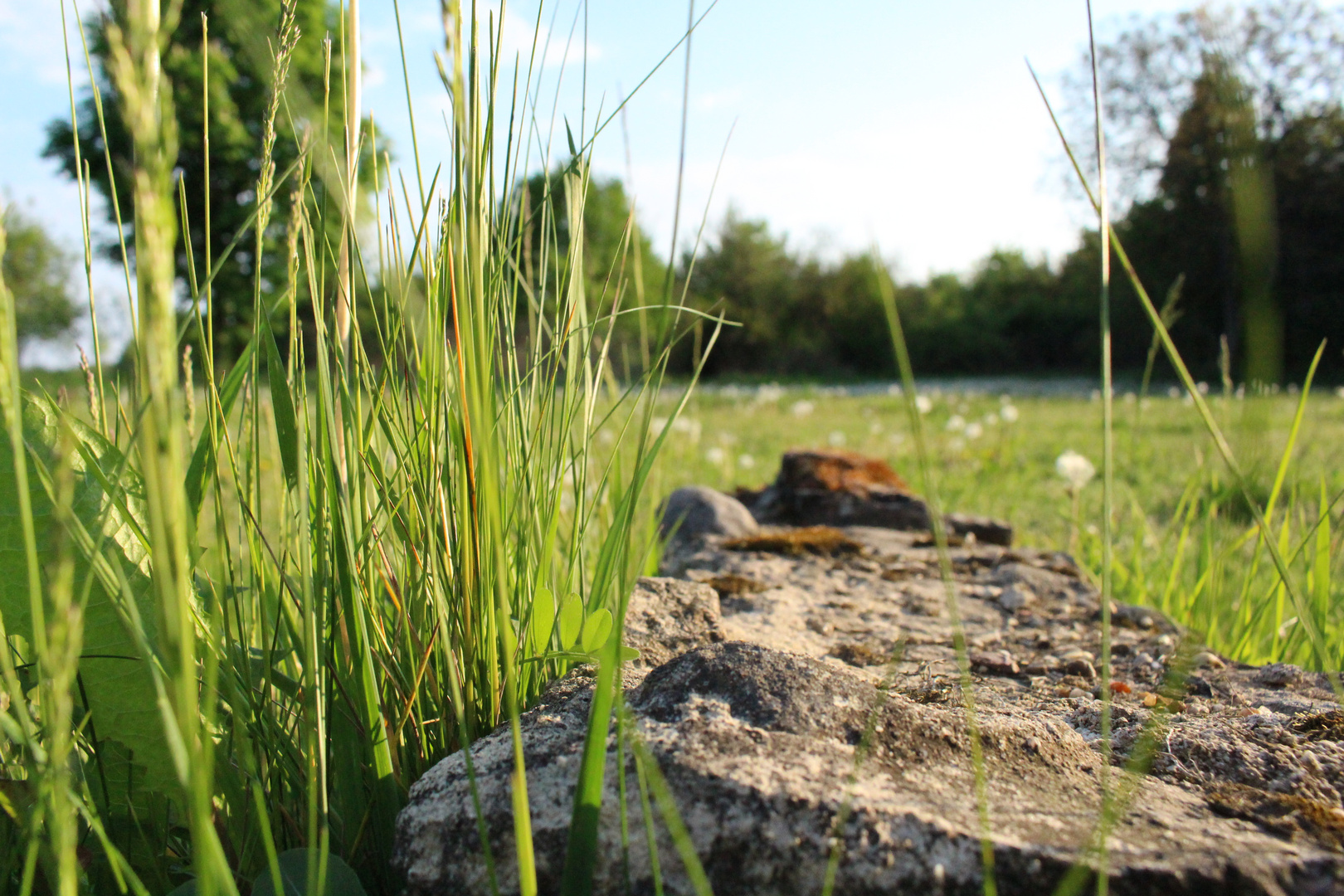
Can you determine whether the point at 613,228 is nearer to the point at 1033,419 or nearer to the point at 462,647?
the point at 1033,419

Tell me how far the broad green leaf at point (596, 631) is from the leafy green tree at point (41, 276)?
107 ft

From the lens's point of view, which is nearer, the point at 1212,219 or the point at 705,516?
the point at 705,516

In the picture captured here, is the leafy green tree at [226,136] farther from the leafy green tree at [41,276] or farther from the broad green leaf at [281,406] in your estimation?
the leafy green tree at [41,276]

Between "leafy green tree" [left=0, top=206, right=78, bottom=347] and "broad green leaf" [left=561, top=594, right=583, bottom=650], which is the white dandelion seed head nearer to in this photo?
"broad green leaf" [left=561, top=594, right=583, bottom=650]

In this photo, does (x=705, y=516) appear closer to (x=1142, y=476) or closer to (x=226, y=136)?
(x=1142, y=476)

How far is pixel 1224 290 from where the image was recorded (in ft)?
62.8

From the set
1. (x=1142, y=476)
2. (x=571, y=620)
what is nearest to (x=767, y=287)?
(x=1142, y=476)

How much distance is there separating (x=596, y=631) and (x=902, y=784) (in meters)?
0.38

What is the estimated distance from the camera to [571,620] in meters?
0.97

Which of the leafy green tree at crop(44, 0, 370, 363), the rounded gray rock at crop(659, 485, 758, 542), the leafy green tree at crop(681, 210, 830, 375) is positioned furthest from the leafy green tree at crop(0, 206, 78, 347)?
the rounded gray rock at crop(659, 485, 758, 542)

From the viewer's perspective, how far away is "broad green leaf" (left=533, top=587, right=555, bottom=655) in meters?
0.91

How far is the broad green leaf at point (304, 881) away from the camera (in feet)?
2.42

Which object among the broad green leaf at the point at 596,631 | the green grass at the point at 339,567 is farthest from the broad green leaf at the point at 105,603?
the broad green leaf at the point at 596,631

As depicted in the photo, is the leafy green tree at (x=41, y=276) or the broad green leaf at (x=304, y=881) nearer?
the broad green leaf at (x=304, y=881)
